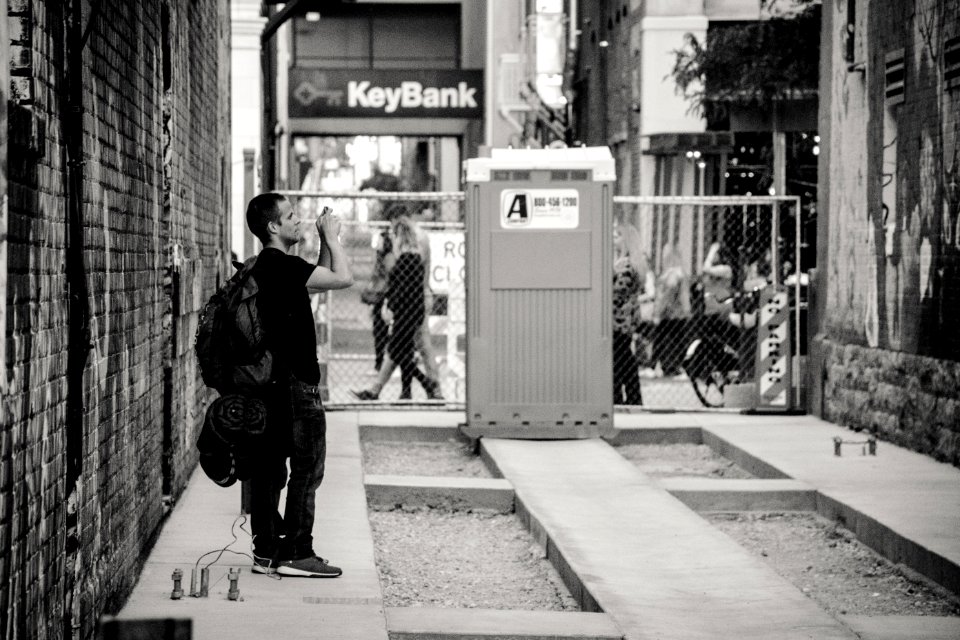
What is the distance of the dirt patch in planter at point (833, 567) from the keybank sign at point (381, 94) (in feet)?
72.4

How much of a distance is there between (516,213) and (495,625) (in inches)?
257

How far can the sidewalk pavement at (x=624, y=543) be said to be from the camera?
6750 millimetres

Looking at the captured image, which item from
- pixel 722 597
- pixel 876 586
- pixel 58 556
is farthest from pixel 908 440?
pixel 58 556

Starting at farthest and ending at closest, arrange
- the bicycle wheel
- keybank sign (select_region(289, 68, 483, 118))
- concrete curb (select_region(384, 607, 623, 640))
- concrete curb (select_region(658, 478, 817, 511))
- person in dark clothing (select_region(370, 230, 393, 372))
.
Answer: keybank sign (select_region(289, 68, 483, 118)), person in dark clothing (select_region(370, 230, 393, 372)), the bicycle wheel, concrete curb (select_region(658, 478, 817, 511)), concrete curb (select_region(384, 607, 623, 640))

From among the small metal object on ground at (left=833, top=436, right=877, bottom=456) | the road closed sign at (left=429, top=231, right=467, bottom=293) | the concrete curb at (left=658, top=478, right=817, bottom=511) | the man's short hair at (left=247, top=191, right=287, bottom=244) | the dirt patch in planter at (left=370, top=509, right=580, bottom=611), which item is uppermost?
the man's short hair at (left=247, top=191, right=287, bottom=244)

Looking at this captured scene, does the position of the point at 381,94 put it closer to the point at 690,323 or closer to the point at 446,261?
the point at 690,323

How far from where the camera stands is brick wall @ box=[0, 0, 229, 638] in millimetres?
4336

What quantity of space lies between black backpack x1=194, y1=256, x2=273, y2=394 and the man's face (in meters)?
0.27

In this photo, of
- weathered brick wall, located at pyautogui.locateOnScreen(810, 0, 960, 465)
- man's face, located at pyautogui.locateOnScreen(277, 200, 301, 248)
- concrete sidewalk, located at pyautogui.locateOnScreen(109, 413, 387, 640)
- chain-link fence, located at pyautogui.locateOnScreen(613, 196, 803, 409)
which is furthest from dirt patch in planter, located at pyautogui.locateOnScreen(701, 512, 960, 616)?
chain-link fence, located at pyautogui.locateOnScreen(613, 196, 803, 409)

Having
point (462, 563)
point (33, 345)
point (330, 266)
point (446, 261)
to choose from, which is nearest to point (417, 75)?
point (446, 261)

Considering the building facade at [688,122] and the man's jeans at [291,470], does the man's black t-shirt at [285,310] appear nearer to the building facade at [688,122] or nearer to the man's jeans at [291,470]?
the man's jeans at [291,470]

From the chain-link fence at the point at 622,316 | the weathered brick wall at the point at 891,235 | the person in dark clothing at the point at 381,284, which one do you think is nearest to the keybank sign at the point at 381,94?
the chain-link fence at the point at 622,316

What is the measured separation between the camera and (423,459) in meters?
13.5

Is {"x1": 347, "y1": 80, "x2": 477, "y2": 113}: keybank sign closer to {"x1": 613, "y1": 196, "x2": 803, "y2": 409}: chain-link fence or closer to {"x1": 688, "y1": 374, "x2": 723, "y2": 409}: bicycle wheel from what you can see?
{"x1": 613, "y1": 196, "x2": 803, "y2": 409}: chain-link fence
